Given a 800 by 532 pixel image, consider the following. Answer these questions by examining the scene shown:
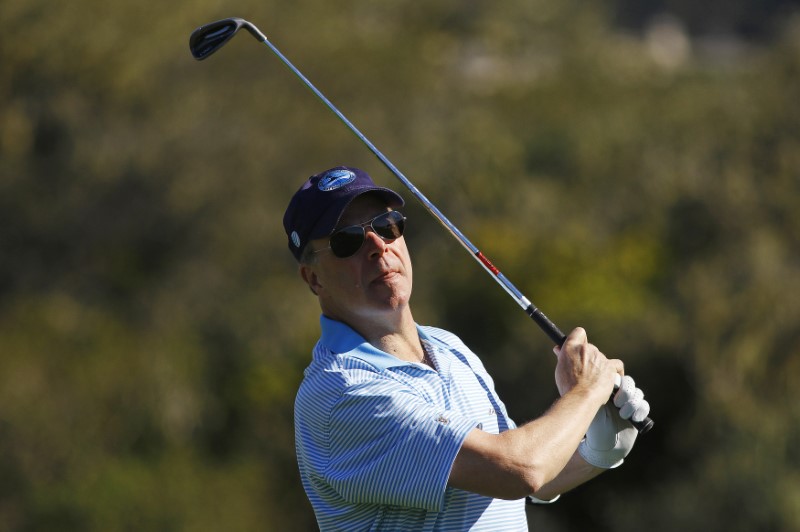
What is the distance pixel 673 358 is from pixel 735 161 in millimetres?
8044

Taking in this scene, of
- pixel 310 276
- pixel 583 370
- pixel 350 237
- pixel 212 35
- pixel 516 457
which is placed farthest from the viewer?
pixel 212 35

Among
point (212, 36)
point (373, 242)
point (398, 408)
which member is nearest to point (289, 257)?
point (212, 36)

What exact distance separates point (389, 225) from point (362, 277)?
15 cm

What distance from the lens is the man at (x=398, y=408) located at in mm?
2852

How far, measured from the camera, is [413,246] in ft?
61.3

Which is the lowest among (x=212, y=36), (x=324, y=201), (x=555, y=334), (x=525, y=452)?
(x=555, y=334)

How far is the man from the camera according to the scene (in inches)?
112

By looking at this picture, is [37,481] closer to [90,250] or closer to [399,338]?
[90,250]

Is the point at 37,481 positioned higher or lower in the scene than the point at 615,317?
higher

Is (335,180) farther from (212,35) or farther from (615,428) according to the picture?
(212,35)

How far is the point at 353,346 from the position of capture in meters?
3.10

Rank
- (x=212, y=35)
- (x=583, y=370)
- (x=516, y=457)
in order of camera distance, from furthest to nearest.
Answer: (x=212, y=35)
(x=583, y=370)
(x=516, y=457)

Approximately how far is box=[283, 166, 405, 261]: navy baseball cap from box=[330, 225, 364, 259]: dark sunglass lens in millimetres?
33

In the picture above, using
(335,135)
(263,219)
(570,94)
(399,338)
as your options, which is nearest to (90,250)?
(263,219)
